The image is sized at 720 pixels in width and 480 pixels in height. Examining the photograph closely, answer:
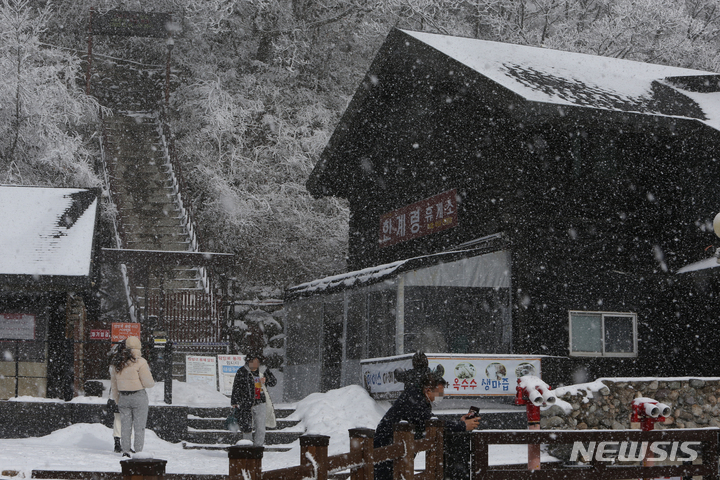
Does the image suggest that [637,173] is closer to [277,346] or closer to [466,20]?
[277,346]

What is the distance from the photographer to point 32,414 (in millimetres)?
14273

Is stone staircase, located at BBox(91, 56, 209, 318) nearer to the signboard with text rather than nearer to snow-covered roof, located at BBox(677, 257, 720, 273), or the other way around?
the signboard with text

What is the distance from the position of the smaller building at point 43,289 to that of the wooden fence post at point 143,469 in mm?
12019

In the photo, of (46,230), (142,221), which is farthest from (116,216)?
(46,230)

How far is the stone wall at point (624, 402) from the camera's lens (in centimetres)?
1159

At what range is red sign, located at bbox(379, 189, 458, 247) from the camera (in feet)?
58.5

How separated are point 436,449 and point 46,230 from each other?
39.6ft

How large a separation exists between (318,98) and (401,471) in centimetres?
2646

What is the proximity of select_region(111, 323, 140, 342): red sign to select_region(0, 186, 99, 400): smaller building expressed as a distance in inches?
40.1

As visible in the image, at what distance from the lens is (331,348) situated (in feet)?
65.7

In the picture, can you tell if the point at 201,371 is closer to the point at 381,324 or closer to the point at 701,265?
the point at 381,324

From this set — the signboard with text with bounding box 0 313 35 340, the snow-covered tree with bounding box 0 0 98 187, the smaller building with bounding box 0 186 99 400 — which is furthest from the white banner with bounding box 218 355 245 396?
the snow-covered tree with bounding box 0 0 98 187

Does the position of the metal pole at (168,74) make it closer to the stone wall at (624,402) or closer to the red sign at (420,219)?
the red sign at (420,219)

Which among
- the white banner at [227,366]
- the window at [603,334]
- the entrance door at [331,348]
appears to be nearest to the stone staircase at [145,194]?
the white banner at [227,366]
